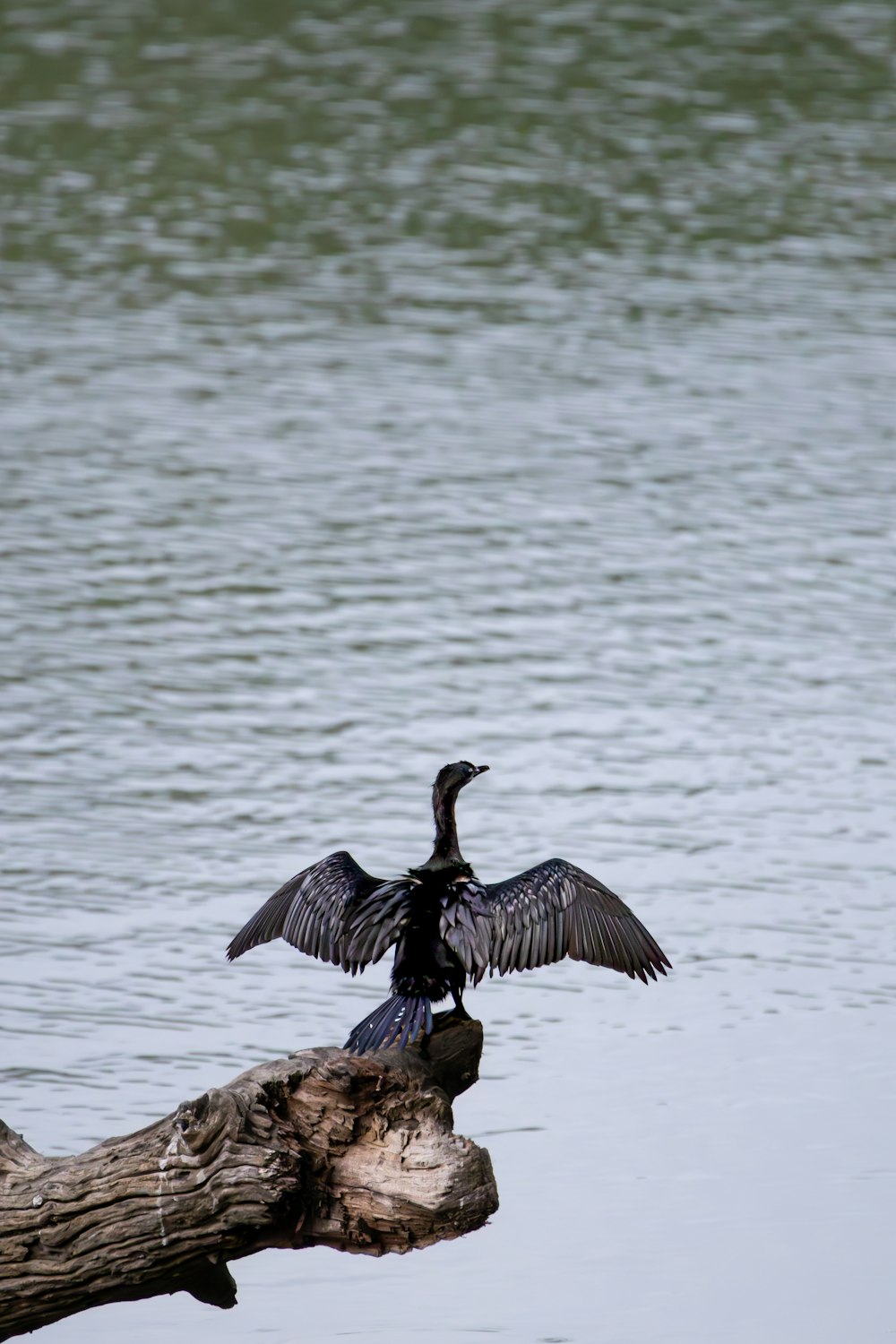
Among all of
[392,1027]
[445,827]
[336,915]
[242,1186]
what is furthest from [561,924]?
[242,1186]

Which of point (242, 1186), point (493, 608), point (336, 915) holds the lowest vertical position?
point (493, 608)

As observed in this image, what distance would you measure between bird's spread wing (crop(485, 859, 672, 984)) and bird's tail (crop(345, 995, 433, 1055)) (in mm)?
453

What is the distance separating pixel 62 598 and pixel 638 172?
10526mm

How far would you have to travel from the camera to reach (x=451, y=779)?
7.21 m

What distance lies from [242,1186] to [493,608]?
8116 millimetres

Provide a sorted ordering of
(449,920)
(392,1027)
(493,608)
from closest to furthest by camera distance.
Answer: (392,1027) < (449,920) < (493,608)

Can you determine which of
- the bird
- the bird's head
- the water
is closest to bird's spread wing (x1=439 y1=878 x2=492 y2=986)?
the bird

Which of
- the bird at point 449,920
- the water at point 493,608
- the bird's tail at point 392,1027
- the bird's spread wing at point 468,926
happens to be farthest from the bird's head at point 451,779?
the water at point 493,608

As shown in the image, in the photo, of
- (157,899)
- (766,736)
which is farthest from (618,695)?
(157,899)

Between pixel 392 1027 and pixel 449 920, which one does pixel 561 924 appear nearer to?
pixel 449 920

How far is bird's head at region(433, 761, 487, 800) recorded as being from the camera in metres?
7.17

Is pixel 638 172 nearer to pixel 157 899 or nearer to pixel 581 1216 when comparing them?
pixel 157 899

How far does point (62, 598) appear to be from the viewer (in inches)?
547

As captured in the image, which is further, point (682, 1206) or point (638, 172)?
point (638, 172)
